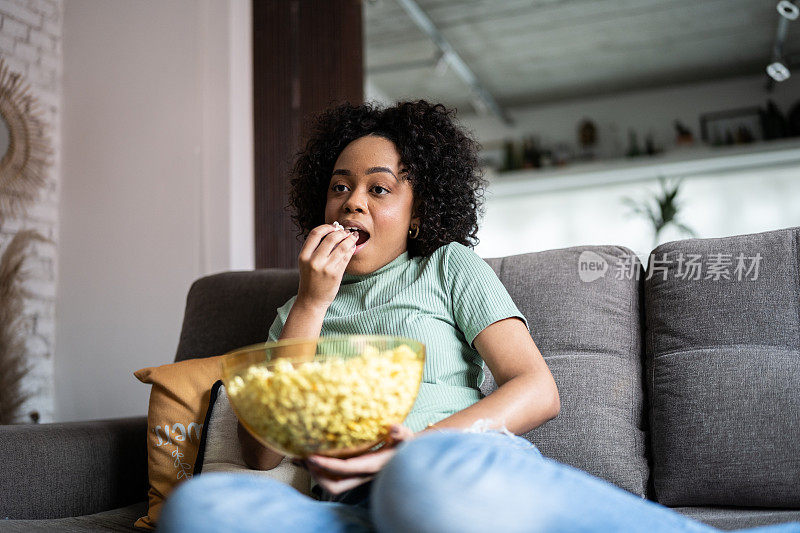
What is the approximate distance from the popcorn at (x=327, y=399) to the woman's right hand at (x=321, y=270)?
35cm

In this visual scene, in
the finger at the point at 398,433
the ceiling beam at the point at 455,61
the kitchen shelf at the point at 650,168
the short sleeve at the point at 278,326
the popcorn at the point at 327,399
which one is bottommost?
the finger at the point at 398,433

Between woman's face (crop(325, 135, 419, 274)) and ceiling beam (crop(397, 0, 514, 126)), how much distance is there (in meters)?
4.01

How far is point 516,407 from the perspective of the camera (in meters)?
1.10

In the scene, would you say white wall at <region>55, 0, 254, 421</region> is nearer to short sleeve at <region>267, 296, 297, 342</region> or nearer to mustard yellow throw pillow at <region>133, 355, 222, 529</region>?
A: mustard yellow throw pillow at <region>133, 355, 222, 529</region>

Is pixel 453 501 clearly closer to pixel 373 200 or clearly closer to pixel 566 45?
pixel 373 200

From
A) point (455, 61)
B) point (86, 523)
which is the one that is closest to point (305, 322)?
point (86, 523)

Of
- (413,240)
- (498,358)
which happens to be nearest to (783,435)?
(498,358)

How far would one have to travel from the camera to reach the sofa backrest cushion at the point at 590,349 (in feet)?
4.89

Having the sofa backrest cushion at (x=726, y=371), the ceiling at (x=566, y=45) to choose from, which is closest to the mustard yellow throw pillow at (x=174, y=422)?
the sofa backrest cushion at (x=726, y=371)

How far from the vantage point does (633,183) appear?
271 inches

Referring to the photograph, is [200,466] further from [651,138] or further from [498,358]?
[651,138]

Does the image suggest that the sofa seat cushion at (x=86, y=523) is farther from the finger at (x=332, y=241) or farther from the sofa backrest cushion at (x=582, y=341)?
the finger at (x=332, y=241)

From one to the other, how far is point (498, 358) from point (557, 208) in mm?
6213

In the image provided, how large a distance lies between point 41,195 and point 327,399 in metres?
2.96
